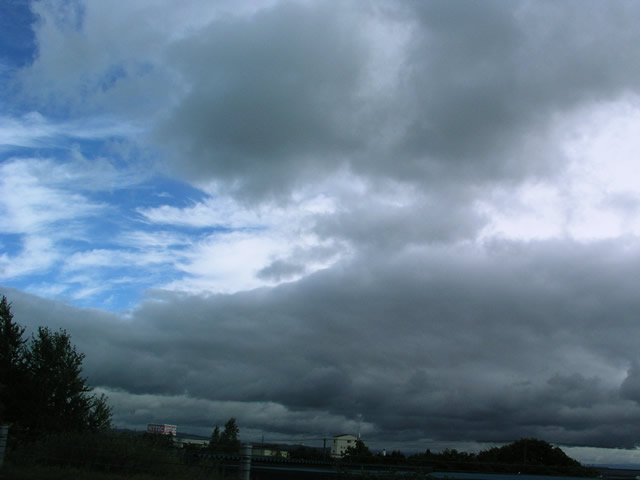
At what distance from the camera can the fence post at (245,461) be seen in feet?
43.5

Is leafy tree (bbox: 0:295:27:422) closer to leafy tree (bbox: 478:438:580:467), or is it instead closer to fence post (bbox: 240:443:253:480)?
fence post (bbox: 240:443:253:480)

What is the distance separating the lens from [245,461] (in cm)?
1329

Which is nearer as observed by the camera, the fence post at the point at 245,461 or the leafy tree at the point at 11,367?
the fence post at the point at 245,461

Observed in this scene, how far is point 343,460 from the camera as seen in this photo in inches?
664

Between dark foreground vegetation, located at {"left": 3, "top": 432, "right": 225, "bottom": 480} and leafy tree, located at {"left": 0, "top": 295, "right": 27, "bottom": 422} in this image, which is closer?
dark foreground vegetation, located at {"left": 3, "top": 432, "right": 225, "bottom": 480}

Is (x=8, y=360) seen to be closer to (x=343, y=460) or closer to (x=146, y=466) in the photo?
(x=146, y=466)

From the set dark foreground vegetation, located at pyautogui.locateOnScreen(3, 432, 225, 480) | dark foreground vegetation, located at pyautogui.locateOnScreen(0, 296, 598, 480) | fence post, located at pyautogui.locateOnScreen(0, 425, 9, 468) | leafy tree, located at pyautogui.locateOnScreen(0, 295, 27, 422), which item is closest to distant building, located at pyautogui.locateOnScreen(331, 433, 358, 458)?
dark foreground vegetation, located at pyautogui.locateOnScreen(0, 296, 598, 480)

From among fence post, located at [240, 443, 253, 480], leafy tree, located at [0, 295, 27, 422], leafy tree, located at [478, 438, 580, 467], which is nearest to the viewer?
fence post, located at [240, 443, 253, 480]

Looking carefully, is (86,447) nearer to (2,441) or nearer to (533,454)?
(2,441)

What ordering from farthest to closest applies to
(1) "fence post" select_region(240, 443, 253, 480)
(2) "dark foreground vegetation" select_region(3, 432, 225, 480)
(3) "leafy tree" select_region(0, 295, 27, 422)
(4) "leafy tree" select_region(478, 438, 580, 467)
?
(4) "leafy tree" select_region(478, 438, 580, 467) < (3) "leafy tree" select_region(0, 295, 27, 422) < (2) "dark foreground vegetation" select_region(3, 432, 225, 480) < (1) "fence post" select_region(240, 443, 253, 480)

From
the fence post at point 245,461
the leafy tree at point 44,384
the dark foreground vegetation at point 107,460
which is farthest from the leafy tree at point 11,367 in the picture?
the fence post at point 245,461

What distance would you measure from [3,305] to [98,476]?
2444 cm

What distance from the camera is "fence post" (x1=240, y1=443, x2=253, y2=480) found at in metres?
13.3

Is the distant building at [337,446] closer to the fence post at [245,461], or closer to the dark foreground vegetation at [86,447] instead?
the dark foreground vegetation at [86,447]
